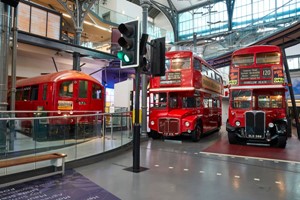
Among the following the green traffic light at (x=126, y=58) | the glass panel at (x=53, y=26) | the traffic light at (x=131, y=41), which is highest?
the glass panel at (x=53, y=26)

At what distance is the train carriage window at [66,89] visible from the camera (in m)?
9.66

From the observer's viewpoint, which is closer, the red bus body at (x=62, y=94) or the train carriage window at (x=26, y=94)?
the red bus body at (x=62, y=94)

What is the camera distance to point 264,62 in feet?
32.4

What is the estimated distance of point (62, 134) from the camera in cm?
631

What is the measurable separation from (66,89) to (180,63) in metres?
4.96

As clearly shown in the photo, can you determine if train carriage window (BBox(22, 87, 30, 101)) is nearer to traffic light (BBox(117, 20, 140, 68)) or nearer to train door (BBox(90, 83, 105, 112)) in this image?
train door (BBox(90, 83, 105, 112))

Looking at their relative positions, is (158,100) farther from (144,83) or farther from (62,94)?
(62,94)

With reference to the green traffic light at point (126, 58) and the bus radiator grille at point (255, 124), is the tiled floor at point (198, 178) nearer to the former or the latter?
the bus radiator grille at point (255, 124)

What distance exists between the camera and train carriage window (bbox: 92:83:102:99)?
11008 mm

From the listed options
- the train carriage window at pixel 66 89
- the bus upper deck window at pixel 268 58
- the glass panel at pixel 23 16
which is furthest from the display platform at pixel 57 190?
the glass panel at pixel 23 16

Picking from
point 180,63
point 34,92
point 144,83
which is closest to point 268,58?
point 180,63

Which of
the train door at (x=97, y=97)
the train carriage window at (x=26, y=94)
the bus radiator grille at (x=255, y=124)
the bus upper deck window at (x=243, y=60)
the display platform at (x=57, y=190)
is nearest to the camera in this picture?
the display platform at (x=57, y=190)

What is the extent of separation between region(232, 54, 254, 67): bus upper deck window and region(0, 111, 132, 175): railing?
17.6 feet

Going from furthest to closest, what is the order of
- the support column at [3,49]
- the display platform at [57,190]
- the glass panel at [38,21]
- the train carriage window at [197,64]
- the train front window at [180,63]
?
the glass panel at [38,21], the train carriage window at [197,64], the train front window at [180,63], the support column at [3,49], the display platform at [57,190]
